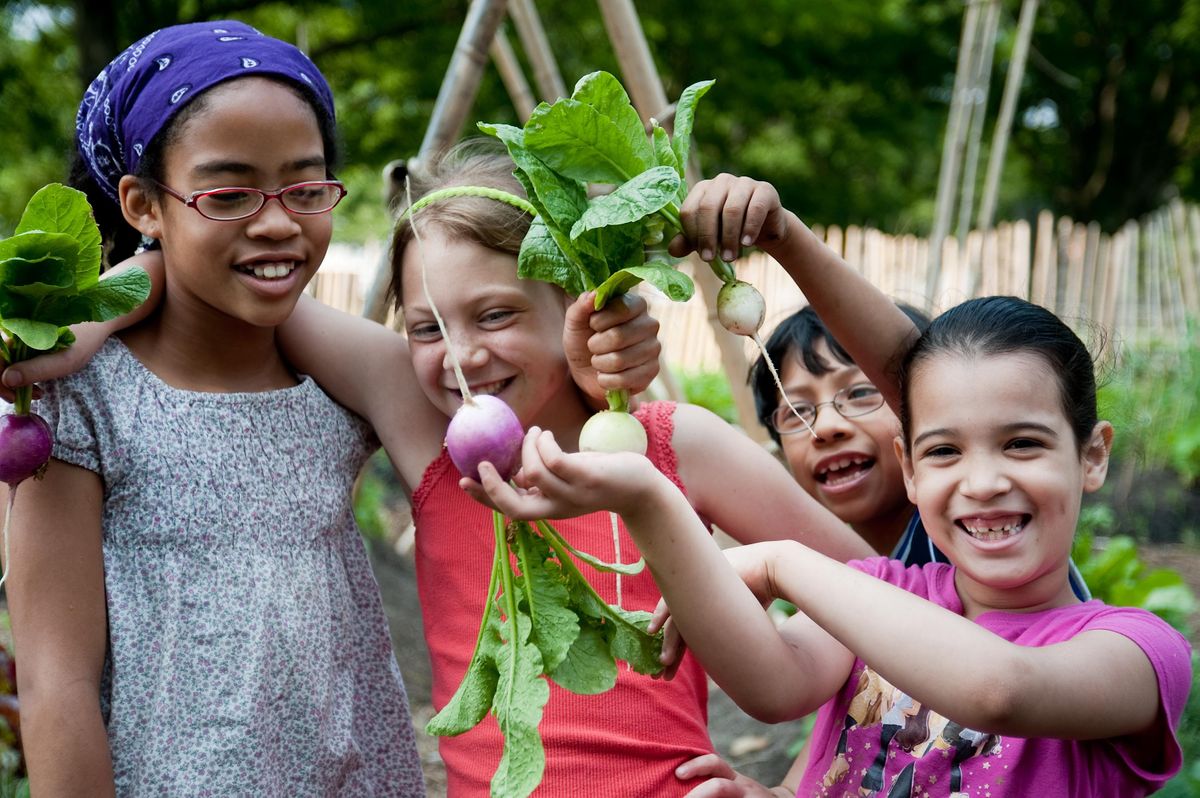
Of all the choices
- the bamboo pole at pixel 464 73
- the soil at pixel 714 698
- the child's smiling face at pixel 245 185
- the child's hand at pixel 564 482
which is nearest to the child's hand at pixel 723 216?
the child's hand at pixel 564 482

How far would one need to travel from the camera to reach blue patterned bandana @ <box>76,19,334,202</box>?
1.73m

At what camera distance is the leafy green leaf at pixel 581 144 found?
4.49 feet

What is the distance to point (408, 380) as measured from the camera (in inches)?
79.0

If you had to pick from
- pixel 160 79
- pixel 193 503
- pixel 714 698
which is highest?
pixel 160 79

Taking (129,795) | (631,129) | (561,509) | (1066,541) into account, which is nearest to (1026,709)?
(1066,541)

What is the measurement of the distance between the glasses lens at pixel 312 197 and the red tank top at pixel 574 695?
471 mm

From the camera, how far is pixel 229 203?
171 centimetres

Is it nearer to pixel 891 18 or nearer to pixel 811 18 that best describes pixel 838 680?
pixel 811 18

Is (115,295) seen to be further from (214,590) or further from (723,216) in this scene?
(723,216)

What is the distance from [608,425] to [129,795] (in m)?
0.96

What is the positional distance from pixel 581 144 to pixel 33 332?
0.78 m

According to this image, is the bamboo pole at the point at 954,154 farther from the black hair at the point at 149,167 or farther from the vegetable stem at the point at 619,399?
the vegetable stem at the point at 619,399

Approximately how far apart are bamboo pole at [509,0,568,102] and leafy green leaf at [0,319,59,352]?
6.44ft

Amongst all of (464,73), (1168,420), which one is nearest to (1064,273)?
(1168,420)
